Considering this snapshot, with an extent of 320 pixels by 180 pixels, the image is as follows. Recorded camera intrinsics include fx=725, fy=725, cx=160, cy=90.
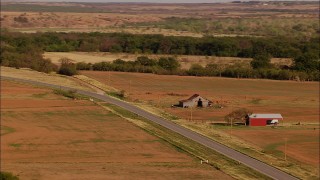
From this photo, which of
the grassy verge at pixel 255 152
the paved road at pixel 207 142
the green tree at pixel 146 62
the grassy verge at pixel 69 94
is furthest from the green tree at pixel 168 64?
the grassy verge at pixel 255 152

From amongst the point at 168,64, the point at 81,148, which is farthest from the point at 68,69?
the point at 81,148

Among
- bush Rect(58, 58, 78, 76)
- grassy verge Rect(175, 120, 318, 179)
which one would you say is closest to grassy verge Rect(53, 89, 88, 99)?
grassy verge Rect(175, 120, 318, 179)

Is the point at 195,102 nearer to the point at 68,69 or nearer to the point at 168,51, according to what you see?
the point at 68,69

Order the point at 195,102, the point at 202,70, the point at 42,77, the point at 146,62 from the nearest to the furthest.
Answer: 1. the point at 195,102
2. the point at 42,77
3. the point at 202,70
4. the point at 146,62

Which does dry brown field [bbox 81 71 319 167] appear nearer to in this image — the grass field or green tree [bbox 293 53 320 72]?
the grass field

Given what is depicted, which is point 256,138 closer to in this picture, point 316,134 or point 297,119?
point 316,134

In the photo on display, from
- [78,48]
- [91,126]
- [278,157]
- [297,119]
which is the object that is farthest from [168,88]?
[78,48]
